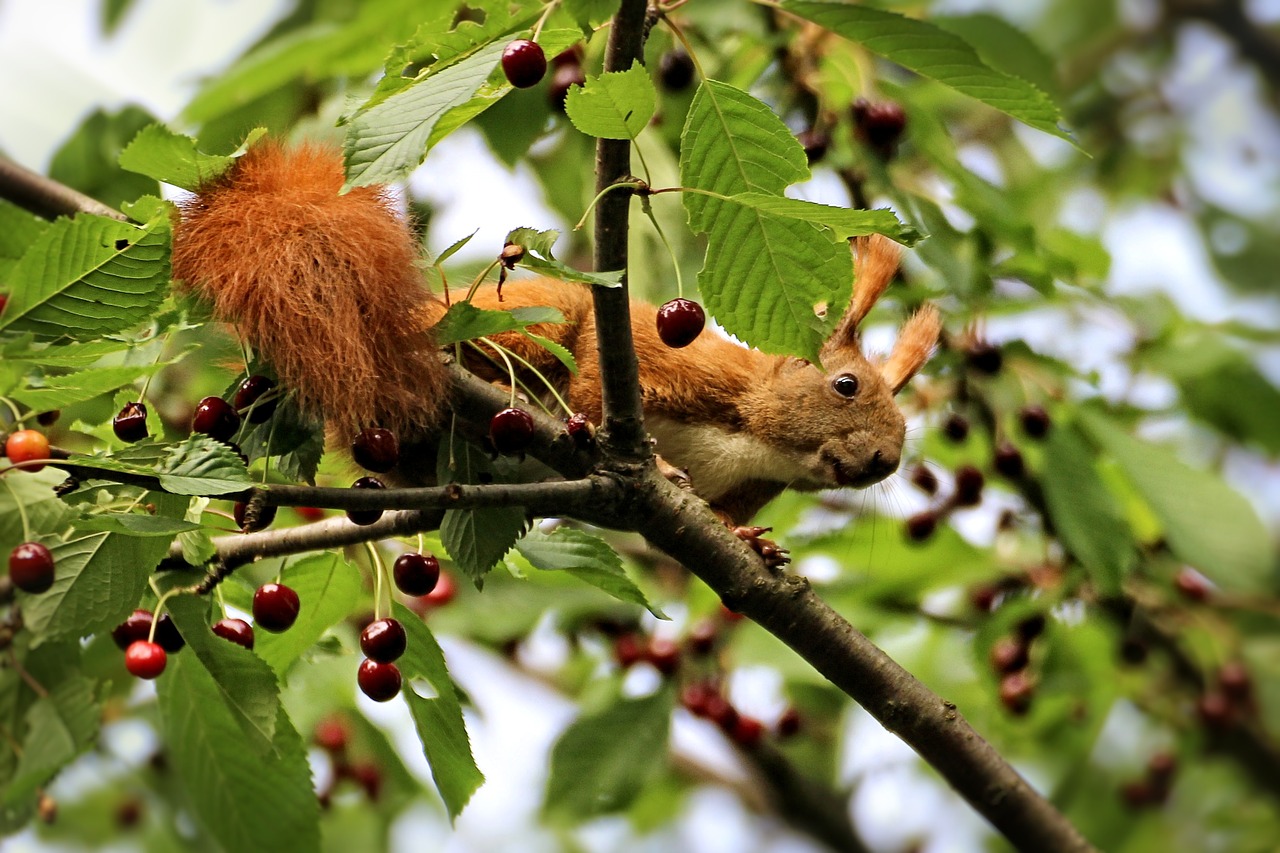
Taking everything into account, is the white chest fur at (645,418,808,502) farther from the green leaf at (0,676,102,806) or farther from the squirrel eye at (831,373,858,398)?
the green leaf at (0,676,102,806)

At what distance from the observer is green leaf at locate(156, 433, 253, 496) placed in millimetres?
1908

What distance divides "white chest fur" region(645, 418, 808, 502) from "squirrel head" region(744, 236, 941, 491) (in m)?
0.03

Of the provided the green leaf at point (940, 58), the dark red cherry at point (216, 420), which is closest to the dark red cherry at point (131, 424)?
the dark red cherry at point (216, 420)

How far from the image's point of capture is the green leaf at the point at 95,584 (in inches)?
87.0

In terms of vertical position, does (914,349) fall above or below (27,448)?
below

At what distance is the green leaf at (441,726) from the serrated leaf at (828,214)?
44.4 inches

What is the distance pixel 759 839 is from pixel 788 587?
3.80 m

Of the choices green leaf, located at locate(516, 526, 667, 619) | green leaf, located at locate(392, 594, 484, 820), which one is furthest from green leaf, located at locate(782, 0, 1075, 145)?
green leaf, located at locate(392, 594, 484, 820)

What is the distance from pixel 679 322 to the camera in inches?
93.5

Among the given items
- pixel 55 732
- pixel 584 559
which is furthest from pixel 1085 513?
pixel 55 732

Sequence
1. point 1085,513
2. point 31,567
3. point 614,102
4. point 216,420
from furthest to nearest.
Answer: point 1085,513 < point 216,420 < point 31,567 < point 614,102

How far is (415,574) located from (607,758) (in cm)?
160

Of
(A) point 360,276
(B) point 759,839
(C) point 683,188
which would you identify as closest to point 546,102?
(A) point 360,276

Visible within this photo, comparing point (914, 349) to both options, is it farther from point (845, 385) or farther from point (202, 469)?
point (202, 469)
